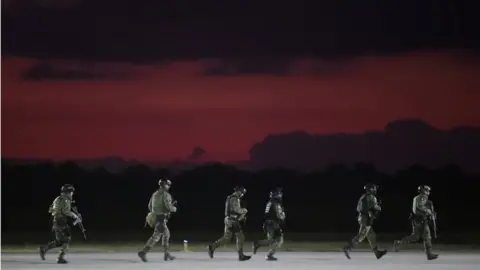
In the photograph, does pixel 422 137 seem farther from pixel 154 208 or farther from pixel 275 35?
pixel 154 208

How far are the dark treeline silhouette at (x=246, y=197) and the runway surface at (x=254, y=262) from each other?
25.6 feet

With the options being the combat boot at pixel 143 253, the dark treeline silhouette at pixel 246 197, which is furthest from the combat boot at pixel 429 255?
the dark treeline silhouette at pixel 246 197

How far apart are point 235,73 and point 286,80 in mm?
1232

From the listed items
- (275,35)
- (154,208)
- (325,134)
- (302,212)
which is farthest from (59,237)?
(302,212)

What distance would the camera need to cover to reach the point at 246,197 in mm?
26000

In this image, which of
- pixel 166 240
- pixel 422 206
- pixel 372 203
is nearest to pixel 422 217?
pixel 422 206

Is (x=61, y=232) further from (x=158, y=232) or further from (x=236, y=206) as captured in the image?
(x=236, y=206)

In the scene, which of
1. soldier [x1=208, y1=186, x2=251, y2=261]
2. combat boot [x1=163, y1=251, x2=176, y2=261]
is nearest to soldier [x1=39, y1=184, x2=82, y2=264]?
combat boot [x1=163, y1=251, x2=176, y2=261]

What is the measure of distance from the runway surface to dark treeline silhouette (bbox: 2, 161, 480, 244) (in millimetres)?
7806

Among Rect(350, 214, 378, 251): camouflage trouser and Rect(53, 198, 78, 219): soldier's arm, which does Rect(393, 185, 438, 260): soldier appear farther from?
Rect(53, 198, 78, 219): soldier's arm

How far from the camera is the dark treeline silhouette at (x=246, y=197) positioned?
2375cm

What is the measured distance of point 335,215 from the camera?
25500 millimetres

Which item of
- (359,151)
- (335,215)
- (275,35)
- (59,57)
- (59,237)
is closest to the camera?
(59,237)

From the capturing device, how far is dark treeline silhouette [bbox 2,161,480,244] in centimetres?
2375
